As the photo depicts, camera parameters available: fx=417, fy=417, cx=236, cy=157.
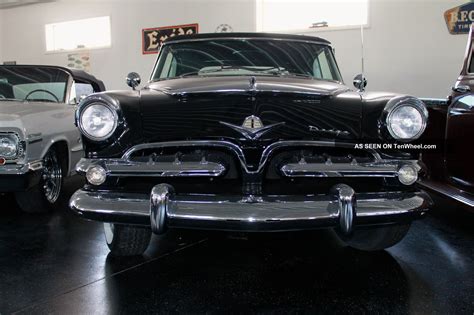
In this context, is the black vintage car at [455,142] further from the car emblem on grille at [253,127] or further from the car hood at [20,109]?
the car hood at [20,109]

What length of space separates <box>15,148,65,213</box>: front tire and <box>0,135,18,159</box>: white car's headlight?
351mm

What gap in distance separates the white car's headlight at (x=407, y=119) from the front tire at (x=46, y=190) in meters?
2.89

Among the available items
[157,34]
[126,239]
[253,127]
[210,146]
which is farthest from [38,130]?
[157,34]

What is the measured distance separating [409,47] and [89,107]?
6.21 m

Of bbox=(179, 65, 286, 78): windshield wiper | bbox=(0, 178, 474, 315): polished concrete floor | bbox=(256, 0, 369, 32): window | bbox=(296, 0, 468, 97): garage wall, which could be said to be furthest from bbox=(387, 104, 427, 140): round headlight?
bbox=(256, 0, 369, 32): window

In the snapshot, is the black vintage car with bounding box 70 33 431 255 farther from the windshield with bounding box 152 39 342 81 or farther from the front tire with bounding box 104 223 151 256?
the windshield with bounding box 152 39 342 81

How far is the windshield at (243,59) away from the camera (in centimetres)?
318

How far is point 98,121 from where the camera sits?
220 cm

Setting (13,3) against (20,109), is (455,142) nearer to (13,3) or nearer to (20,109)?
(20,109)

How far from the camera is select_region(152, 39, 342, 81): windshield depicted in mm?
3184

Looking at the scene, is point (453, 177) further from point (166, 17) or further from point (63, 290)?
point (166, 17)

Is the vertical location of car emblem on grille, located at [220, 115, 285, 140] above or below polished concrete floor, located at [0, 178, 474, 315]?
above

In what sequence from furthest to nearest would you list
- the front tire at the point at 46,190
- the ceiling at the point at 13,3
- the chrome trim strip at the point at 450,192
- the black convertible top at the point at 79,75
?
the ceiling at the point at 13,3
the black convertible top at the point at 79,75
the front tire at the point at 46,190
the chrome trim strip at the point at 450,192

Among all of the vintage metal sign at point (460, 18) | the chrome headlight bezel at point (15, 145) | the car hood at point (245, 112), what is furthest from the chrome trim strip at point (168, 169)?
the vintage metal sign at point (460, 18)
